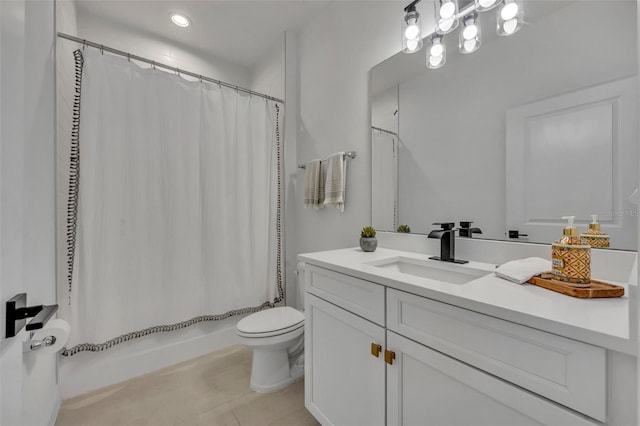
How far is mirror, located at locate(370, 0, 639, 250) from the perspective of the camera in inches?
33.2

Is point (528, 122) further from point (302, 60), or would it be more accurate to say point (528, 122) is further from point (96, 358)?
point (96, 358)

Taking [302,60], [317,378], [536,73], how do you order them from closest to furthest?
[536,73] < [317,378] < [302,60]

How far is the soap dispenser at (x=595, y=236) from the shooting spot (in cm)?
87

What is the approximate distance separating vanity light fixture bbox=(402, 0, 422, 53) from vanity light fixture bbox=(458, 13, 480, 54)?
22 cm

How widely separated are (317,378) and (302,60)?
2323 mm

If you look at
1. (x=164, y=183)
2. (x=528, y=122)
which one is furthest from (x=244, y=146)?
(x=528, y=122)

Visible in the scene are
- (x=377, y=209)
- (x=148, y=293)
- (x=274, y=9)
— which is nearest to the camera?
(x=377, y=209)

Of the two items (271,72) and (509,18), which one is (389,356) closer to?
(509,18)

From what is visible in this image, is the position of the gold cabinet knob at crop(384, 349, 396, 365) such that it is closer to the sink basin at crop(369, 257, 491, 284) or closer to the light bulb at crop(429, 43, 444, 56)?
the sink basin at crop(369, 257, 491, 284)

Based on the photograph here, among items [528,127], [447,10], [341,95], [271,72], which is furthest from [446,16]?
[271,72]

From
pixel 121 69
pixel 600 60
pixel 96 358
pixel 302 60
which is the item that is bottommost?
pixel 96 358

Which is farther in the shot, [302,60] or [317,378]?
[302,60]

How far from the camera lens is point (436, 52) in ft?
4.30

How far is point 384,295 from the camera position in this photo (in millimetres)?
927
